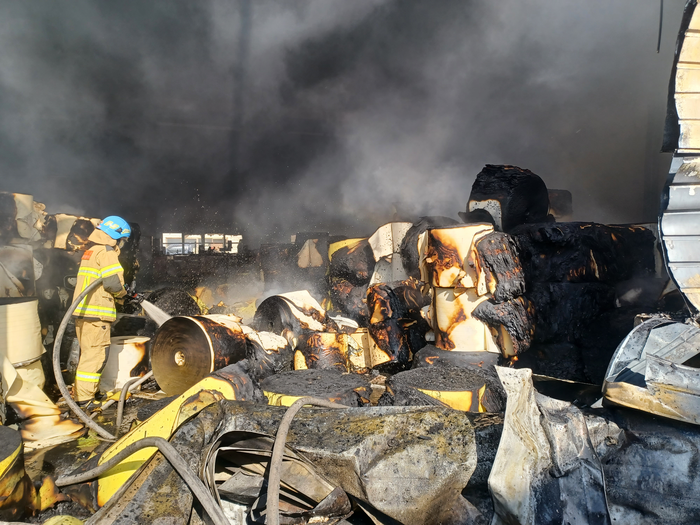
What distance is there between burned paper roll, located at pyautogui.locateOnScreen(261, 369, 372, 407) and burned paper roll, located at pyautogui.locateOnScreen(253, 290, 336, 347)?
751mm

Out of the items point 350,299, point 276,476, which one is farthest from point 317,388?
point 350,299

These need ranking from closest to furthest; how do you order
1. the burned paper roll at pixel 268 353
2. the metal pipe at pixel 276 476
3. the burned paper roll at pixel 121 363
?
the metal pipe at pixel 276 476 < the burned paper roll at pixel 268 353 < the burned paper roll at pixel 121 363

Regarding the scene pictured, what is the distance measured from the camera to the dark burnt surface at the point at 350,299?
4854mm

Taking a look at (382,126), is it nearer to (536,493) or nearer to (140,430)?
(140,430)

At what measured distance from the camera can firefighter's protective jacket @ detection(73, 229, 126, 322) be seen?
12.6ft

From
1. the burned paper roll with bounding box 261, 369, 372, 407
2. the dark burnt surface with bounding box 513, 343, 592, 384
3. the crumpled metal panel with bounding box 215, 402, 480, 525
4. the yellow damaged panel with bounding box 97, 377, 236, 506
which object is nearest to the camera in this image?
the crumpled metal panel with bounding box 215, 402, 480, 525

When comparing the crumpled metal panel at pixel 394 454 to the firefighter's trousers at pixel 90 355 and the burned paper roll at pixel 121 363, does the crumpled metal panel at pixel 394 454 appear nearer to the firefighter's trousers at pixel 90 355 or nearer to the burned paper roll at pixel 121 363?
the firefighter's trousers at pixel 90 355

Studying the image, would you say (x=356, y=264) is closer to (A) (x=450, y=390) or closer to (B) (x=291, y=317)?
(B) (x=291, y=317)

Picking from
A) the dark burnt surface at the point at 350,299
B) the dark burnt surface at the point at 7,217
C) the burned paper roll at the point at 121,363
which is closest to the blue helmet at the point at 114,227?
the burned paper roll at the point at 121,363

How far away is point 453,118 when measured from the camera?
29.6 ft

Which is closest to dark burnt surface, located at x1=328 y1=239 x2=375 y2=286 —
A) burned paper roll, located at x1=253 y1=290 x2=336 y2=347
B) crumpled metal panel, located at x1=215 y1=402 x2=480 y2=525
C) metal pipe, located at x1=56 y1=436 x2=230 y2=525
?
burned paper roll, located at x1=253 y1=290 x2=336 y2=347

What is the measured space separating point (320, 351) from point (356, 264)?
1.67 m

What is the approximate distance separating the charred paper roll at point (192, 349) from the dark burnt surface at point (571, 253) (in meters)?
2.56

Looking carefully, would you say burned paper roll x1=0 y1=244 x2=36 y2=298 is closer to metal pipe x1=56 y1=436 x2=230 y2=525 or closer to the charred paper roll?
the charred paper roll
